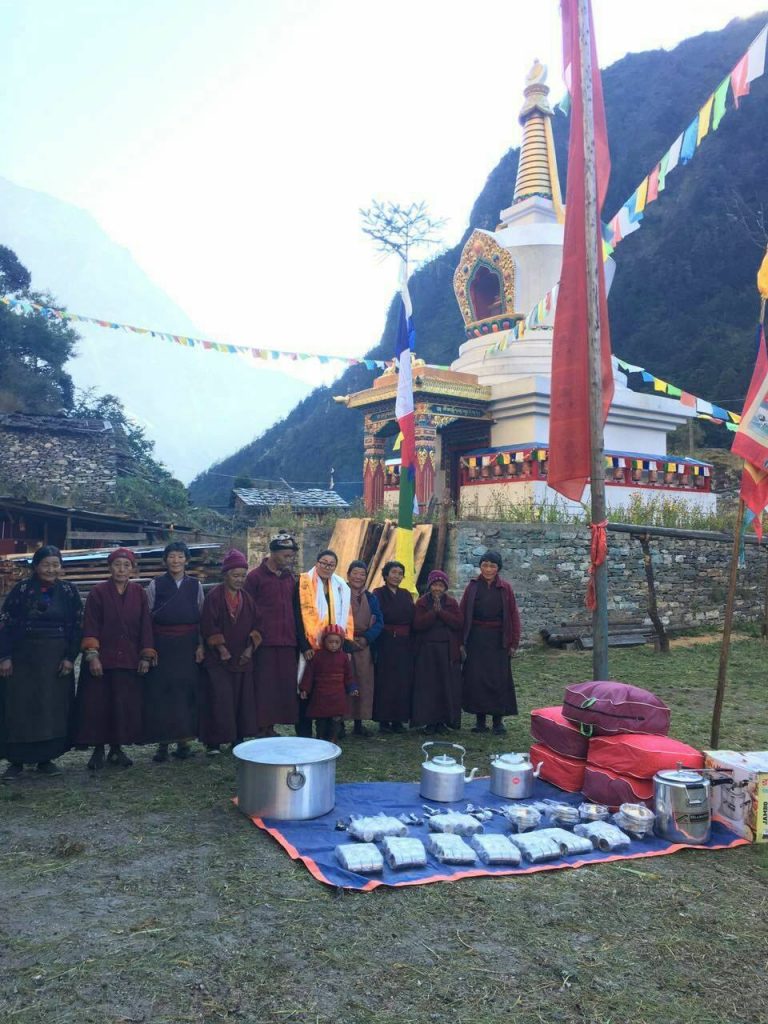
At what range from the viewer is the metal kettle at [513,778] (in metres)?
4.65

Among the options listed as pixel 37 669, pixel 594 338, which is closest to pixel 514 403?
pixel 594 338

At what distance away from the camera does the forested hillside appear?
3008 cm

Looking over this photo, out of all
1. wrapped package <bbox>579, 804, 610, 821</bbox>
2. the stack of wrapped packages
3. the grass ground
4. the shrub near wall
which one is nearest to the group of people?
the grass ground

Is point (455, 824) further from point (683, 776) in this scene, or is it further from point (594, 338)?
point (594, 338)

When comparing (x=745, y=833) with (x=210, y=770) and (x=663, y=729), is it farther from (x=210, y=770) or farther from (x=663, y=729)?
(x=210, y=770)

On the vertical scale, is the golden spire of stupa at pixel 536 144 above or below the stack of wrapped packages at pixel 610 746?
above

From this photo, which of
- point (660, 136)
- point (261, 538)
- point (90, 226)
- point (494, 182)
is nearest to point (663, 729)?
point (261, 538)

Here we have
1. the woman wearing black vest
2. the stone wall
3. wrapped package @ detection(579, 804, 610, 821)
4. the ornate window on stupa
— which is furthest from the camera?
the stone wall

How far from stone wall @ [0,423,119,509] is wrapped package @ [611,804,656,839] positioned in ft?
61.2

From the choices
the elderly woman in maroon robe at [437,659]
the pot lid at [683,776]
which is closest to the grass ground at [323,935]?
the pot lid at [683,776]

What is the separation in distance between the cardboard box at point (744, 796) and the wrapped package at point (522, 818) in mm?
1036

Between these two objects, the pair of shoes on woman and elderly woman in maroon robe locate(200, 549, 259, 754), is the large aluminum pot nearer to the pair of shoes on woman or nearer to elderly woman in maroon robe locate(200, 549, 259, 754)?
elderly woman in maroon robe locate(200, 549, 259, 754)

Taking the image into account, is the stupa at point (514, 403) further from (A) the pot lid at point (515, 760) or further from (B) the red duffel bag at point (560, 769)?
(A) the pot lid at point (515, 760)

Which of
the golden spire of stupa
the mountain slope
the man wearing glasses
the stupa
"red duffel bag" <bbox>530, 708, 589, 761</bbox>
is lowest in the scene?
"red duffel bag" <bbox>530, 708, 589, 761</bbox>
